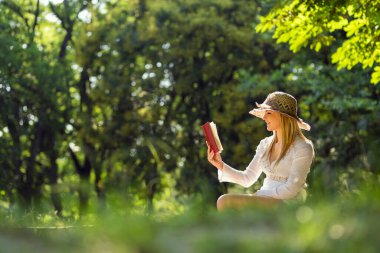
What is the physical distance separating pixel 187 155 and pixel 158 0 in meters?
5.08

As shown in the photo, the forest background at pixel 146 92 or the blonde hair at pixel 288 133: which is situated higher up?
the forest background at pixel 146 92

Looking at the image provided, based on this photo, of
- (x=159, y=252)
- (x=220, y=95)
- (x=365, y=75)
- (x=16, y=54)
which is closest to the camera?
(x=159, y=252)

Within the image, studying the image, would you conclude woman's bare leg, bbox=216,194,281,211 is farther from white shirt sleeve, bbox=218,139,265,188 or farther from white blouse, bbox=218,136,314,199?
white shirt sleeve, bbox=218,139,265,188

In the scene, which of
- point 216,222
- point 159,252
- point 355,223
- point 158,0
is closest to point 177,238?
point 159,252

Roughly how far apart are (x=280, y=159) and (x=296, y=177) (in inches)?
10.9

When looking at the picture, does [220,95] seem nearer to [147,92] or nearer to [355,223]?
[147,92]

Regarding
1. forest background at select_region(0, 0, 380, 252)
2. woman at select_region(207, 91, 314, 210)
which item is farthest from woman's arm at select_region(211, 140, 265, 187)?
forest background at select_region(0, 0, 380, 252)

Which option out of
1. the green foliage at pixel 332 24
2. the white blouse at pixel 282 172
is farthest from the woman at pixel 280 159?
the green foliage at pixel 332 24

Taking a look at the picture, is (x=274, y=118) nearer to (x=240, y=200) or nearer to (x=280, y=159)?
(x=280, y=159)

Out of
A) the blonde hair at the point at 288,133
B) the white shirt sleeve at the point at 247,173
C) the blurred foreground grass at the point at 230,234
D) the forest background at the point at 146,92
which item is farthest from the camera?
the forest background at the point at 146,92

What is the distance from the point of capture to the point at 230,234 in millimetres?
2377

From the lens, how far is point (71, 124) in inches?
1079

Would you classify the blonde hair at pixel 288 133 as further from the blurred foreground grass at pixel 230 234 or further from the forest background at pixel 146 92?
the forest background at pixel 146 92

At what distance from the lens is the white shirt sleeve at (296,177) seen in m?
5.78
